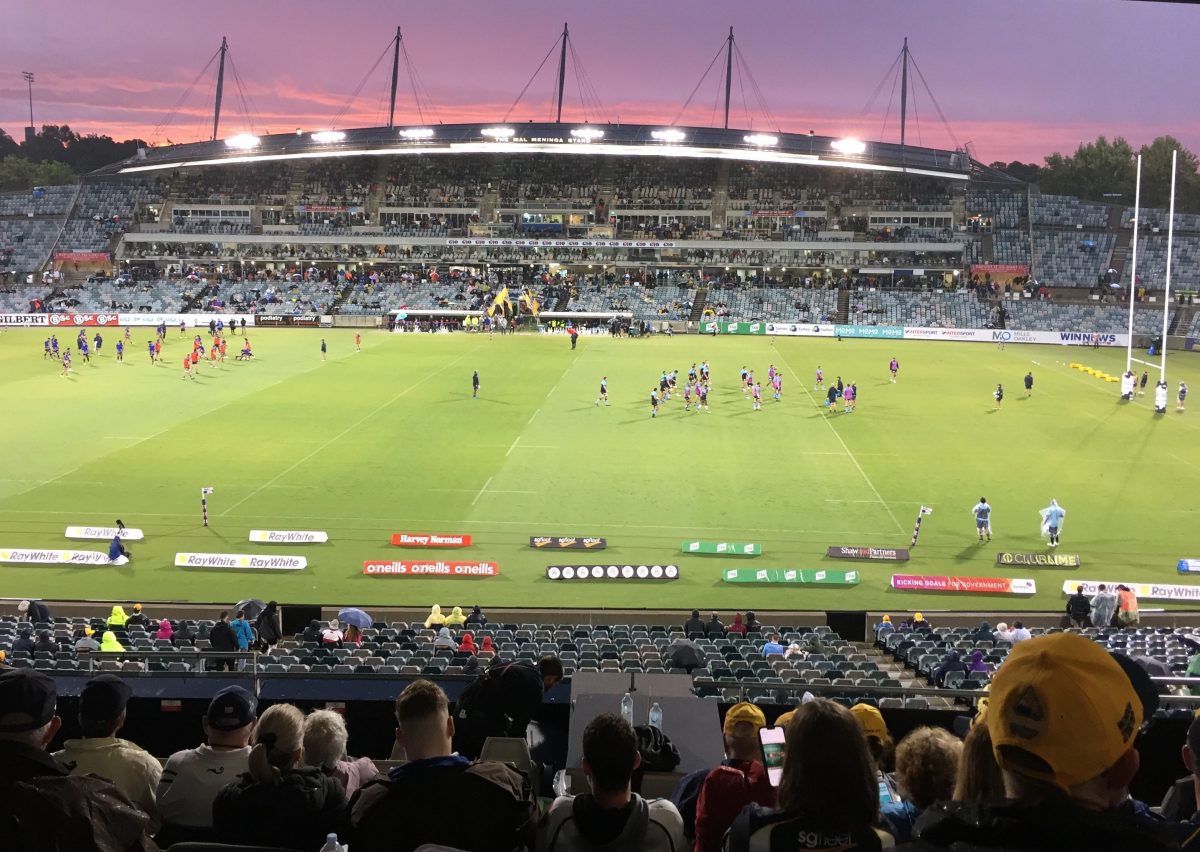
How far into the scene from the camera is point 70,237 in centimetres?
10544

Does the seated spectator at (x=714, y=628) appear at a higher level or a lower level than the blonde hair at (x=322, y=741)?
lower

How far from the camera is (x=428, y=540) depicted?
27.2m

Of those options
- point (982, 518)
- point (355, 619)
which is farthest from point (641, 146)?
point (355, 619)

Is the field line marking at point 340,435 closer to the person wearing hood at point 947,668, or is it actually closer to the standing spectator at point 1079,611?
the person wearing hood at point 947,668

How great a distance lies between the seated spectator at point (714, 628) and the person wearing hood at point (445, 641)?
17.4 feet

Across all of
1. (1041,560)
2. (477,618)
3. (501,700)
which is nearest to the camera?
(501,700)

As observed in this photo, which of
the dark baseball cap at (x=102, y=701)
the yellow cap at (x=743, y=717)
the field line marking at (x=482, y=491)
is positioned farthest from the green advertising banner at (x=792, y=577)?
the dark baseball cap at (x=102, y=701)

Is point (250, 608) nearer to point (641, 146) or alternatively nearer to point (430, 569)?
point (430, 569)

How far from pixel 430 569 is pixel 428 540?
1474 millimetres

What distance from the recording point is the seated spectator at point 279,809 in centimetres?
443

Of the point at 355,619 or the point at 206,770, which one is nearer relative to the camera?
the point at 206,770

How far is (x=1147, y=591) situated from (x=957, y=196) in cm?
8709

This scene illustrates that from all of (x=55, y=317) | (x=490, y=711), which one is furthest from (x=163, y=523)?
(x=55, y=317)

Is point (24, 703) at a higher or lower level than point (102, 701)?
higher
